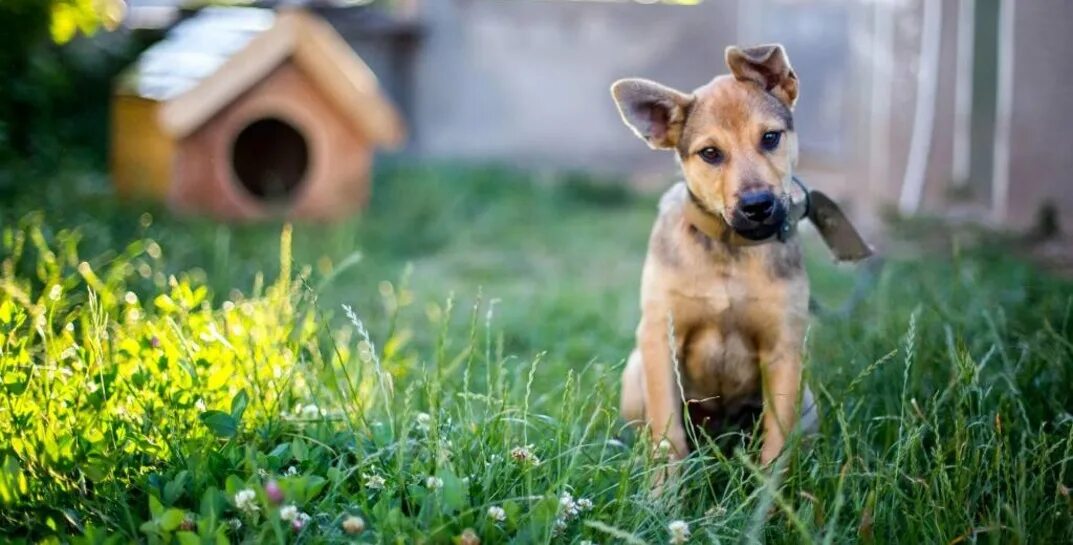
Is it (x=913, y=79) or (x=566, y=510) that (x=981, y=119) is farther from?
(x=566, y=510)

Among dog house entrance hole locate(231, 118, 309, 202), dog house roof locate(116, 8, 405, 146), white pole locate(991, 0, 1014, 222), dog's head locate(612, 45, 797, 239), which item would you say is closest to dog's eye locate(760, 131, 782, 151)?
dog's head locate(612, 45, 797, 239)

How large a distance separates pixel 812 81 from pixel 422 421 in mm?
11629

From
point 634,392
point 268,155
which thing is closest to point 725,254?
point 634,392

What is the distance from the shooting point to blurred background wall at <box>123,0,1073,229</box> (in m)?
6.89

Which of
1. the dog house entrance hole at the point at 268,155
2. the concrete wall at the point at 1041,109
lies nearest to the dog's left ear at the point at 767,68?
the concrete wall at the point at 1041,109

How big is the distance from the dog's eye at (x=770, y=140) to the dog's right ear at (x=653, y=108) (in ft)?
0.84

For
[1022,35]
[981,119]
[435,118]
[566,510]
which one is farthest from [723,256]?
[435,118]

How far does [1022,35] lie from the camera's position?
6.74 m

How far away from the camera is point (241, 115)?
728cm

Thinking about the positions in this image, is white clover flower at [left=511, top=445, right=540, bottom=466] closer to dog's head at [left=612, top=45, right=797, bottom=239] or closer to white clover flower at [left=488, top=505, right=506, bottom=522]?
Answer: white clover flower at [left=488, top=505, right=506, bottom=522]

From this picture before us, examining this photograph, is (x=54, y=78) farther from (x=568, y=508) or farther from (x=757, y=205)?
(x=568, y=508)

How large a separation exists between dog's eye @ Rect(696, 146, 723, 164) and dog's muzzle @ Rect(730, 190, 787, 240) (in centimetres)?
20

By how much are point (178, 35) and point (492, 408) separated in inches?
243

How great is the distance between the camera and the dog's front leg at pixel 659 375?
3.37m
